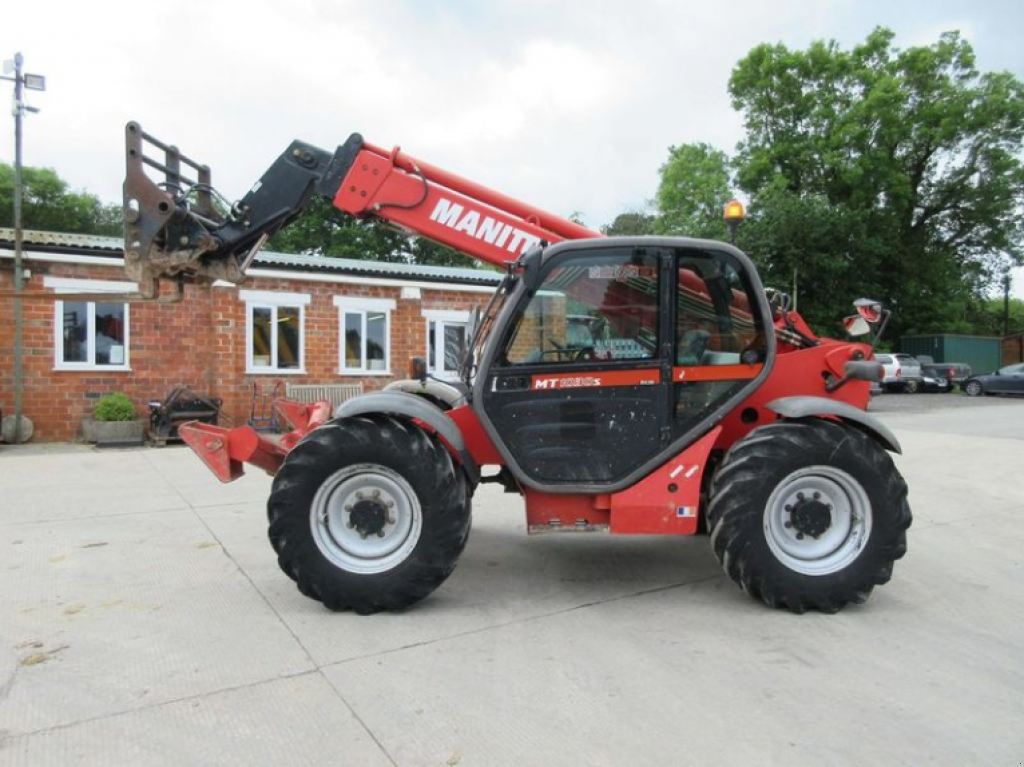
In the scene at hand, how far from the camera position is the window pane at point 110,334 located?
12.9 meters

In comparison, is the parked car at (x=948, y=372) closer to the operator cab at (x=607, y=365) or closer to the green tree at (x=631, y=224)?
the green tree at (x=631, y=224)

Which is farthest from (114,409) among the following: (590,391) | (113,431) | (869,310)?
(869,310)

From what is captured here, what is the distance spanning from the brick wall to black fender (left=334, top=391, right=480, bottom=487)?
895 centimetres

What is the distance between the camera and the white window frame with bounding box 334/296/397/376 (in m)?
14.9

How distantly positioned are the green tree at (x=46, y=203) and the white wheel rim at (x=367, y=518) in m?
34.7

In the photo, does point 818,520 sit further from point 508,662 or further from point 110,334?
point 110,334

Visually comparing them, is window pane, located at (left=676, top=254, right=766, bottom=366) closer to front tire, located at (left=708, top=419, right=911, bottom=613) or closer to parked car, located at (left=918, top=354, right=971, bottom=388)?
A: front tire, located at (left=708, top=419, right=911, bottom=613)

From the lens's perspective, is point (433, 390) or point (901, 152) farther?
point (901, 152)

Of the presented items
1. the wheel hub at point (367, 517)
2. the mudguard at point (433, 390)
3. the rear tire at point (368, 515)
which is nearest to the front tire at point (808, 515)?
the rear tire at point (368, 515)

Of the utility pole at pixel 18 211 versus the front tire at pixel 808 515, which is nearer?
the front tire at pixel 808 515

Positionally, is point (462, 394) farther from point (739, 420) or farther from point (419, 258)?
point (419, 258)

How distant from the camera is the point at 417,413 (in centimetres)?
410

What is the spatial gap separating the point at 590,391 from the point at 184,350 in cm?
1150

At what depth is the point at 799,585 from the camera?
3977 millimetres
